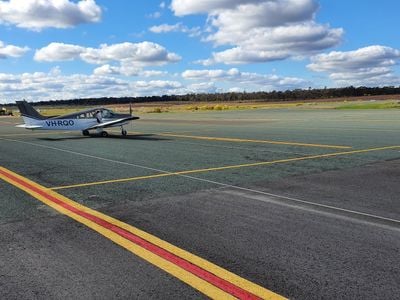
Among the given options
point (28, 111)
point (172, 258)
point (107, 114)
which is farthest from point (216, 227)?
point (28, 111)

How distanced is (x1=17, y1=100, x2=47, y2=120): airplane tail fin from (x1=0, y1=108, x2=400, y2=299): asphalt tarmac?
14572 millimetres

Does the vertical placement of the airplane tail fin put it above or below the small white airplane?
above

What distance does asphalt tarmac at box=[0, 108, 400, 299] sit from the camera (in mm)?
4742

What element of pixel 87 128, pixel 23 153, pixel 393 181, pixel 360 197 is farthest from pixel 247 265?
pixel 87 128

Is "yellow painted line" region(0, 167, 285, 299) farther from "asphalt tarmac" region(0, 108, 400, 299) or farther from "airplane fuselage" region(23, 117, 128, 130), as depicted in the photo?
"airplane fuselage" region(23, 117, 128, 130)

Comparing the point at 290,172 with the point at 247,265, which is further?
the point at 290,172

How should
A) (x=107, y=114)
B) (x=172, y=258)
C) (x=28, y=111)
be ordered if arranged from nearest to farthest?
(x=172, y=258) → (x=107, y=114) → (x=28, y=111)

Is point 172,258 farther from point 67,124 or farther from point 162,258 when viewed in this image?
point 67,124

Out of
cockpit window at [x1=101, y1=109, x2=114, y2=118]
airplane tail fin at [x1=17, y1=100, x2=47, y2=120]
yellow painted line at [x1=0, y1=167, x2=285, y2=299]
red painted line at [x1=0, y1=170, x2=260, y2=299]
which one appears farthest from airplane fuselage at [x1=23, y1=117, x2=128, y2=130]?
red painted line at [x1=0, y1=170, x2=260, y2=299]

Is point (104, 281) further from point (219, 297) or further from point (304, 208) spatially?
point (304, 208)

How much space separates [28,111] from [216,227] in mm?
24085

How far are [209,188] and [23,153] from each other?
11151 millimetres

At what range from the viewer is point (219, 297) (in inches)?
174

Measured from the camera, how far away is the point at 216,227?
6871 mm
